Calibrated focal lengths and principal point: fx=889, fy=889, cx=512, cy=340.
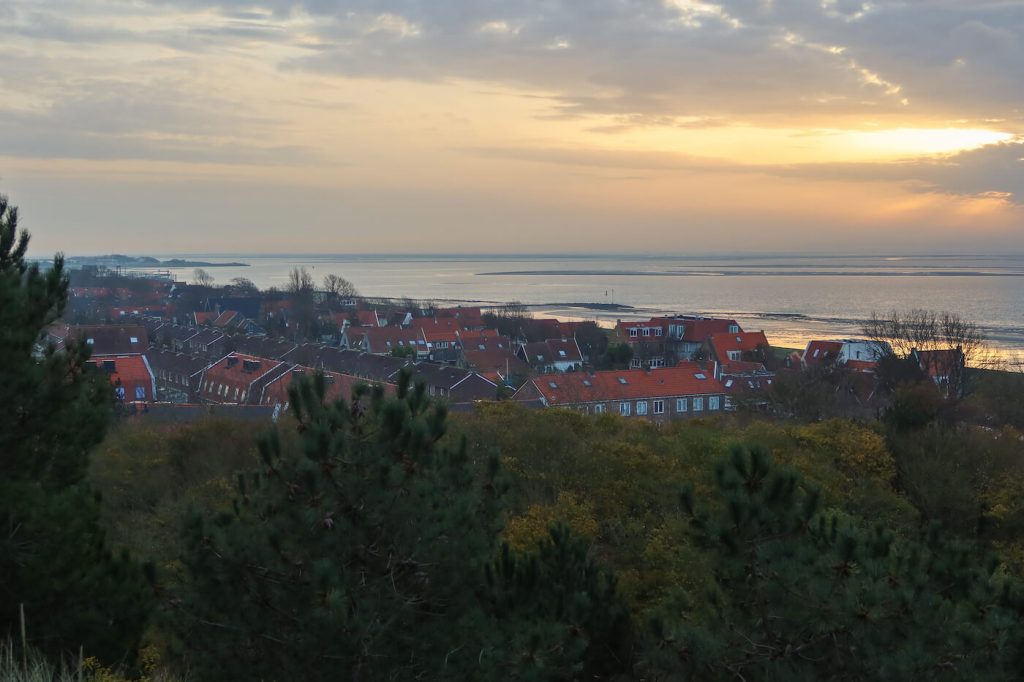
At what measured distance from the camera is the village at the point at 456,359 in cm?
2797

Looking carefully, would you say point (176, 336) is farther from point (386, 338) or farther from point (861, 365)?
point (861, 365)

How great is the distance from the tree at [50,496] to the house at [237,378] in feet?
73.5

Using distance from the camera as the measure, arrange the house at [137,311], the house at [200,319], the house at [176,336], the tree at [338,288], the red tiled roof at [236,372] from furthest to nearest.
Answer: the tree at [338,288]
the house at [200,319]
the house at [137,311]
the house at [176,336]
the red tiled roof at [236,372]

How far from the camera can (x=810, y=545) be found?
5.49m

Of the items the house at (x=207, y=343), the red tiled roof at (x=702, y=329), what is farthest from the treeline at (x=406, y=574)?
the red tiled roof at (x=702, y=329)

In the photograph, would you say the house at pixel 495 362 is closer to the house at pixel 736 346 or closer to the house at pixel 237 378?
the house at pixel 736 346

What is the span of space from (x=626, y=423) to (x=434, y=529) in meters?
10.7

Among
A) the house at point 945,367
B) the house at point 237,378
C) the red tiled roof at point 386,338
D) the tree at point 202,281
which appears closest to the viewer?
the house at point 945,367

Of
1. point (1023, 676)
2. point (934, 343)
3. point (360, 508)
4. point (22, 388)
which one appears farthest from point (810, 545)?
point (934, 343)

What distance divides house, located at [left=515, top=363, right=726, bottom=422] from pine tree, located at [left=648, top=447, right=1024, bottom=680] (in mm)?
23885

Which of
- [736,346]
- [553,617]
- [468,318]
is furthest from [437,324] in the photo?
[553,617]

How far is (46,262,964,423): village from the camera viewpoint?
27969 millimetres

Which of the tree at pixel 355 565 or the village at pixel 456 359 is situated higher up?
the tree at pixel 355 565

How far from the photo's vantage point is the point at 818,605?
5.40 m
